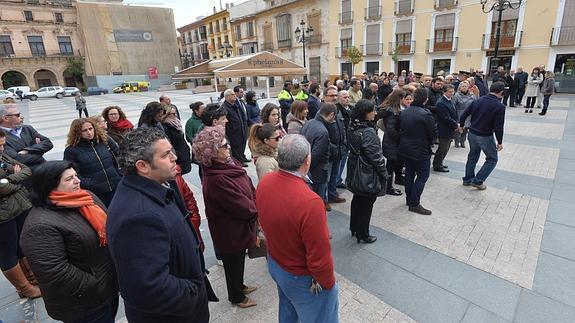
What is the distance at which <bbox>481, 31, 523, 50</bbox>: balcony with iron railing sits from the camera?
19931 millimetres

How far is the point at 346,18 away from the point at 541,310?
30142 mm

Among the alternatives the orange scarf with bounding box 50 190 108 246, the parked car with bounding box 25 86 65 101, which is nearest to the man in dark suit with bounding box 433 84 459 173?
the orange scarf with bounding box 50 190 108 246

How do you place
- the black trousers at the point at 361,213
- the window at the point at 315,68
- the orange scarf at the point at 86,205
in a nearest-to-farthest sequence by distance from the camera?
the orange scarf at the point at 86,205 → the black trousers at the point at 361,213 → the window at the point at 315,68

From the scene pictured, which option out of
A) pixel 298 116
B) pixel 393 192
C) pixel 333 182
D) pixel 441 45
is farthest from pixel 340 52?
pixel 298 116

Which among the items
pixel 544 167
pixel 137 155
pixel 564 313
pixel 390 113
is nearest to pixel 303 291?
pixel 137 155

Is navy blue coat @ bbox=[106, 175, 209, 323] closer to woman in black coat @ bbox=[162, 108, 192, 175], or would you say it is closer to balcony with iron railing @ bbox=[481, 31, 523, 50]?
woman in black coat @ bbox=[162, 108, 192, 175]

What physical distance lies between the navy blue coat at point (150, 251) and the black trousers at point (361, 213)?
2.32 m

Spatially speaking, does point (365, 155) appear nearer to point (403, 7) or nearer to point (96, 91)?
point (403, 7)

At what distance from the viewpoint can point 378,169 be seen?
328cm

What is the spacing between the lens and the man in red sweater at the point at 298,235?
1.70 m

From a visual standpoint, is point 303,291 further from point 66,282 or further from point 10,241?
point 10,241

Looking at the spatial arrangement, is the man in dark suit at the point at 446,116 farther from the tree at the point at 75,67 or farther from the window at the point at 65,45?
the window at the point at 65,45

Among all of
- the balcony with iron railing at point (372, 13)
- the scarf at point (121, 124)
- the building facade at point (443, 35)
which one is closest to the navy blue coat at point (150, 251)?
the scarf at point (121, 124)

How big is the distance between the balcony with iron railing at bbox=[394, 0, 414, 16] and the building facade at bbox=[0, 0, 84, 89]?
39.1 metres
